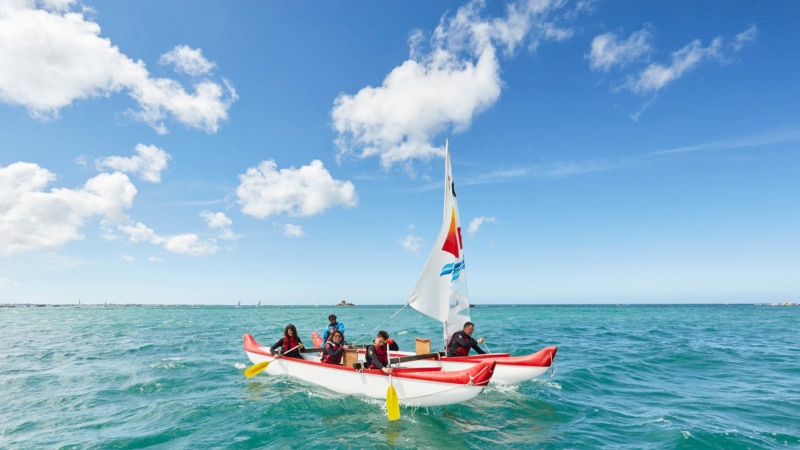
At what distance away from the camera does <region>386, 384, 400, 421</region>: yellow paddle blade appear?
416 inches

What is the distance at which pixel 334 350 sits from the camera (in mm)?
13812

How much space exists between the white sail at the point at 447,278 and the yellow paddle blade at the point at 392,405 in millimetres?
3994

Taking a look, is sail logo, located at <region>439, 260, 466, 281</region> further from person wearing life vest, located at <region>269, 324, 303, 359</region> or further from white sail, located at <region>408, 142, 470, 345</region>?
person wearing life vest, located at <region>269, 324, 303, 359</region>

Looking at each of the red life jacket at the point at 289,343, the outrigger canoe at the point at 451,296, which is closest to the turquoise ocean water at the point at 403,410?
the outrigger canoe at the point at 451,296

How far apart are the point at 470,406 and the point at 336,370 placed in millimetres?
4462

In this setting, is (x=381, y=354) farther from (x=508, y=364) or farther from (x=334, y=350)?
(x=508, y=364)

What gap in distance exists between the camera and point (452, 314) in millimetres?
15312

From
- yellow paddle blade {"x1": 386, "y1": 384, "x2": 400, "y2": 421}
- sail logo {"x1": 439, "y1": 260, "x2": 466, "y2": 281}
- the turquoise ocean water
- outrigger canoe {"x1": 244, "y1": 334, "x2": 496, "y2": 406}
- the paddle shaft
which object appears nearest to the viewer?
the turquoise ocean water

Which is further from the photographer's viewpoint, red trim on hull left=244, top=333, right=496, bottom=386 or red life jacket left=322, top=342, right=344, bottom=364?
red life jacket left=322, top=342, right=344, bottom=364

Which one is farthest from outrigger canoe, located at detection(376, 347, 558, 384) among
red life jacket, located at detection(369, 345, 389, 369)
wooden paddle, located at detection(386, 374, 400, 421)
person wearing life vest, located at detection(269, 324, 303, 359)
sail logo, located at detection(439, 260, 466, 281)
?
person wearing life vest, located at detection(269, 324, 303, 359)

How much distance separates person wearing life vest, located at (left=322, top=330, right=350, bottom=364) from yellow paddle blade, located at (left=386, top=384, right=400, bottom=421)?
11.3 ft

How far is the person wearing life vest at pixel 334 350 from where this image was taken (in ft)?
45.1

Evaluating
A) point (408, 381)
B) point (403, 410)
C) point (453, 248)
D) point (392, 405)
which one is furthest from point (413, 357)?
point (453, 248)

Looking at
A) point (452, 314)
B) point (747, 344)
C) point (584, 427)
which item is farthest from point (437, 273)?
point (747, 344)
